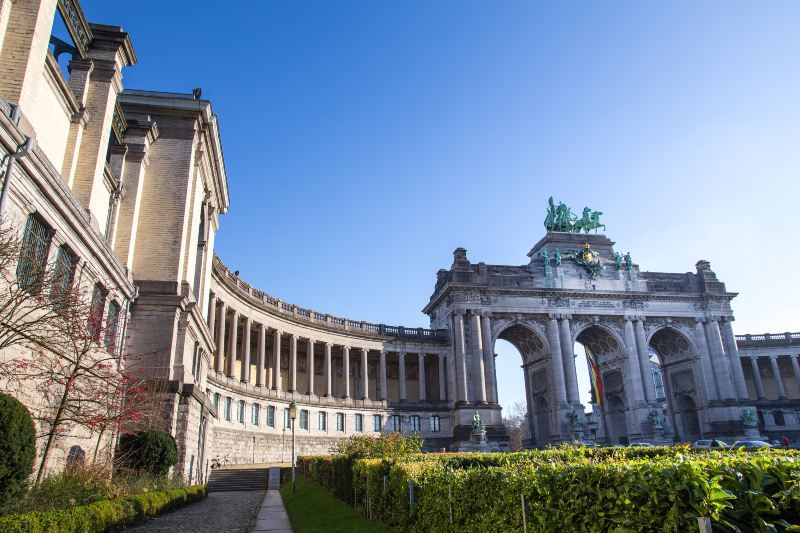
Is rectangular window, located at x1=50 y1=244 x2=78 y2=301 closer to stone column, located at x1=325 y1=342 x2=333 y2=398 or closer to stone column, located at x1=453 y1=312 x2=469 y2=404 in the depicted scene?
stone column, located at x1=325 y1=342 x2=333 y2=398

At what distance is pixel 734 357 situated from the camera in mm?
72688

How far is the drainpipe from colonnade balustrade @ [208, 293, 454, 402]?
32204 mm

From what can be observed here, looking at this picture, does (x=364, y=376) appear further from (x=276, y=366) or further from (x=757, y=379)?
(x=757, y=379)

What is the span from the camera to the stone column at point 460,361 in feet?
211

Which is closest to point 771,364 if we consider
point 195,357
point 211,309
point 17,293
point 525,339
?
point 525,339

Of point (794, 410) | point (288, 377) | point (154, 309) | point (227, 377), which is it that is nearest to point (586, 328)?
point (794, 410)

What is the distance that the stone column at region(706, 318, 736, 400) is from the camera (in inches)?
2773

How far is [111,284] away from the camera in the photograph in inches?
904

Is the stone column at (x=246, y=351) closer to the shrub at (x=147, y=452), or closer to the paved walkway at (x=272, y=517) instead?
the paved walkway at (x=272, y=517)

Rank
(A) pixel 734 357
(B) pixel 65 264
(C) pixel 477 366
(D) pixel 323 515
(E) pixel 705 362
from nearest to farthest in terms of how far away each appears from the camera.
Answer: (B) pixel 65 264 < (D) pixel 323 515 < (C) pixel 477 366 < (E) pixel 705 362 < (A) pixel 734 357

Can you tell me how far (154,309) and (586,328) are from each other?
2322 inches

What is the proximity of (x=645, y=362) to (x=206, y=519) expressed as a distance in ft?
209

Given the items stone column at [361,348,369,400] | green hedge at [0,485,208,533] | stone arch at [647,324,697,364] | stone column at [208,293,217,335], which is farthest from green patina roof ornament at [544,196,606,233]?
green hedge at [0,485,208,533]

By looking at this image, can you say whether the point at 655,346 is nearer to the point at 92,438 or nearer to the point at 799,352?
the point at 799,352
